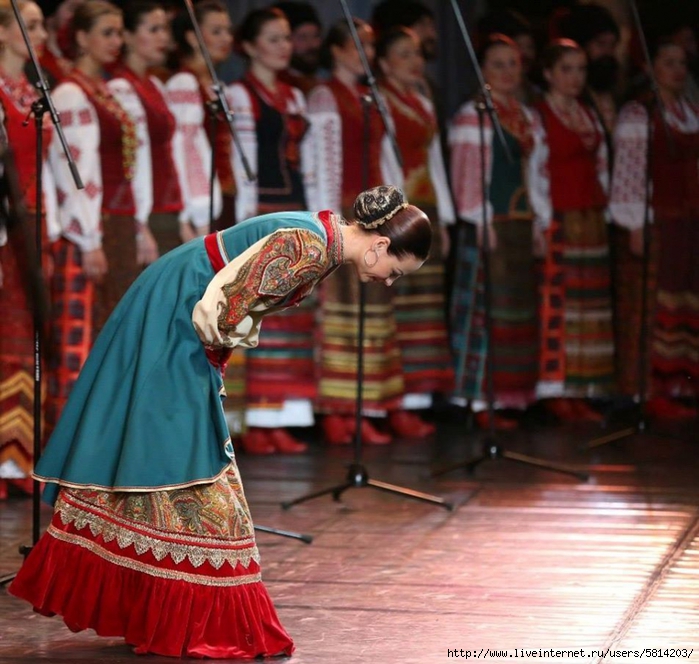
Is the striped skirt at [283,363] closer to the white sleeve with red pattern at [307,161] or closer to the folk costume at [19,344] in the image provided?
the white sleeve with red pattern at [307,161]

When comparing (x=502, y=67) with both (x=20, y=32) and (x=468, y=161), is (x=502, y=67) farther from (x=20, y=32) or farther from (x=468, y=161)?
(x=20, y=32)

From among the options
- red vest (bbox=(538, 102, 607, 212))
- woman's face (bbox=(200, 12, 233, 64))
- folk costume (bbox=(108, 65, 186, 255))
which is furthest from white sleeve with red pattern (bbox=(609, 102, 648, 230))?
folk costume (bbox=(108, 65, 186, 255))

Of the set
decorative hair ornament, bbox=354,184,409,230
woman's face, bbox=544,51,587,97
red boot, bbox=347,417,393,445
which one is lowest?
red boot, bbox=347,417,393,445

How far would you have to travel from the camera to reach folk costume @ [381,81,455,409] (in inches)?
245

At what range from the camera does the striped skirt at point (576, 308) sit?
6.76m

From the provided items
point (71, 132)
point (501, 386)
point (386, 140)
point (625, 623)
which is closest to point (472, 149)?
point (386, 140)

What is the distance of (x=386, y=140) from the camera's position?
6168 mm

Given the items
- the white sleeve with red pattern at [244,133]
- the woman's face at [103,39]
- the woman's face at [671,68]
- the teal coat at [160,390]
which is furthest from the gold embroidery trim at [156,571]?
the woman's face at [671,68]

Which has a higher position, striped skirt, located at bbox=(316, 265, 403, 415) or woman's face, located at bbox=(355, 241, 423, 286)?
woman's face, located at bbox=(355, 241, 423, 286)

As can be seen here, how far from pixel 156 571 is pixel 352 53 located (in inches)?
132

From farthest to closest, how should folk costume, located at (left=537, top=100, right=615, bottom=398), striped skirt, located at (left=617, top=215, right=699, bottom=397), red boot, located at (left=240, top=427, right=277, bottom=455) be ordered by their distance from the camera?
striped skirt, located at (left=617, top=215, right=699, bottom=397)
folk costume, located at (left=537, top=100, right=615, bottom=398)
red boot, located at (left=240, top=427, right=277, bottom=455)

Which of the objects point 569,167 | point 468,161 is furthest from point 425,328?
point 569,167

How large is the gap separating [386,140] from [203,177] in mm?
859

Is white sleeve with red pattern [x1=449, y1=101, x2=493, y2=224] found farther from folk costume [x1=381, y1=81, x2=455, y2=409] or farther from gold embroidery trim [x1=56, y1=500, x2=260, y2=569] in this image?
gold embroidery trim [x1=56, y1=500, x2=260, y2=569]
